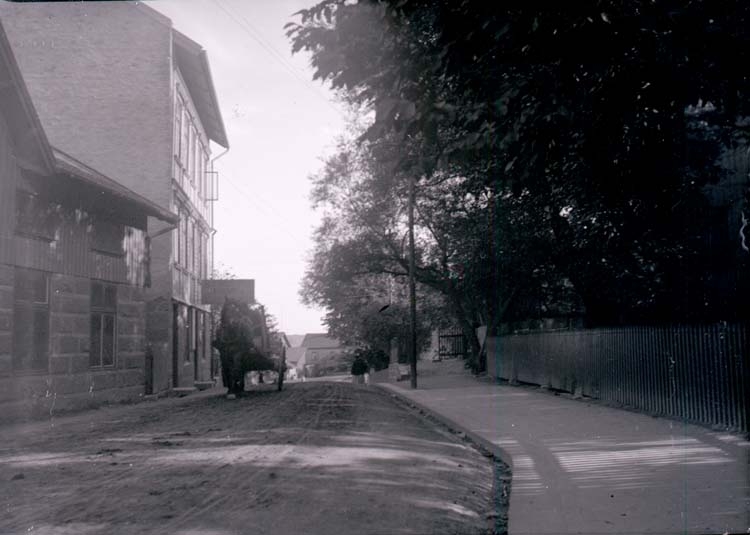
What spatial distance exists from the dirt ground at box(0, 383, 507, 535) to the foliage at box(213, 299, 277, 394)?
22.9 ft

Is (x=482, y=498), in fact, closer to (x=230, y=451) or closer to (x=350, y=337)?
(x=230, y=451)

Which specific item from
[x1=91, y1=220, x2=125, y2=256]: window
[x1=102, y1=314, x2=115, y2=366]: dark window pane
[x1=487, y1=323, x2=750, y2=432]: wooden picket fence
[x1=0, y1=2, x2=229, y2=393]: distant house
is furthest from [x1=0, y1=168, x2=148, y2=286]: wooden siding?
[x1=487, y1=323, x2=750, y2=432]: wooden picket fence

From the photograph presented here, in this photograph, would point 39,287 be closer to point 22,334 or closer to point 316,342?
point 22,334

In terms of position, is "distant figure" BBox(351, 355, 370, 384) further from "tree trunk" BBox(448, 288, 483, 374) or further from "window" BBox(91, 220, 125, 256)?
"window" BBox(91, 220, 125, 256)

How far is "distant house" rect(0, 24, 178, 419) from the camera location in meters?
14.0

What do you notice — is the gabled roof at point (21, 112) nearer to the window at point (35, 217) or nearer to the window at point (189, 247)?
the window at point (35, 217)

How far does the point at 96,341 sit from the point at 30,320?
2.87 metres


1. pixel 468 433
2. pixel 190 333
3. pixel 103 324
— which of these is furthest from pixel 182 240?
pixel 468 433

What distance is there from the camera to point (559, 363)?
2028 centimetres

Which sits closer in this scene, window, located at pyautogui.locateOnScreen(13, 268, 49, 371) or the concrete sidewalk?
the concrete sidewalk

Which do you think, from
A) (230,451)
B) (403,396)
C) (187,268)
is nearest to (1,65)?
(230,451)

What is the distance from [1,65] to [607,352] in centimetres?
A: 1300

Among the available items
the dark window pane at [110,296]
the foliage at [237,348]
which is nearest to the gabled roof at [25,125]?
the dark window pane at [110,296]

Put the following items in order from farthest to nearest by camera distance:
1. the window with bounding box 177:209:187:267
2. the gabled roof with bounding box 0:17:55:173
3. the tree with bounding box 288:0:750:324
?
the window with bounding box 177:209:187:267
the gabled roof with bounding box 0:17:55:173
the tree with bounding box 288:0:750:324
